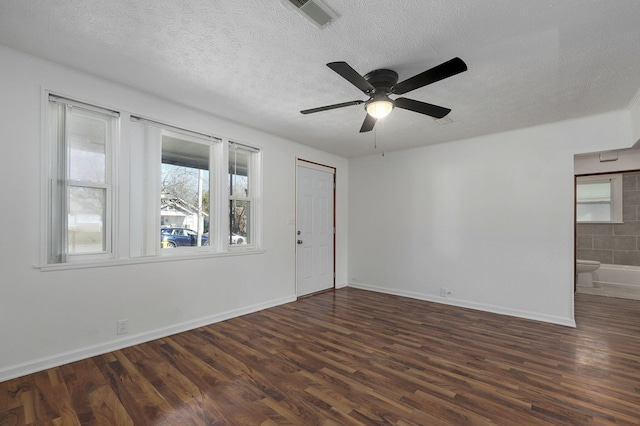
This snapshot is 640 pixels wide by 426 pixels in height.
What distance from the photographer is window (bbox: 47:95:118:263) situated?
2.56 m

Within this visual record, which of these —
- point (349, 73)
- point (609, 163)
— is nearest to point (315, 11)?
point (349, 73)

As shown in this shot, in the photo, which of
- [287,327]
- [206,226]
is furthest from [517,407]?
[206,226]

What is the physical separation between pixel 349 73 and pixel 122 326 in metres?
3.11

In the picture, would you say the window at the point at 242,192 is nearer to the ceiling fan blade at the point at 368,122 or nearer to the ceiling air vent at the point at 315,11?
the ceiling fan blade at the point at 368,122

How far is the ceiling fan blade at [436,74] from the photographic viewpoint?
1.84 meters

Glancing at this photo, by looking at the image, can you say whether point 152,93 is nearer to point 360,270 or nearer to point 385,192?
point 385,192

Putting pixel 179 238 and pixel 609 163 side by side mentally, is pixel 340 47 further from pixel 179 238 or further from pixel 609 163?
pixel 609 163

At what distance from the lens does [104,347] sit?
2.74m

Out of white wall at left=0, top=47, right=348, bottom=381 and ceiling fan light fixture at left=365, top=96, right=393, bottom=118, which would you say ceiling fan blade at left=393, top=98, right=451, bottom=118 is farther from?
white wall at left=0, top=47, right=348, bottom=381

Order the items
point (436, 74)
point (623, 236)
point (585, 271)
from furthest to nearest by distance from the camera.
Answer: point (623, 236) < point (585, 271) < point (436, 74)

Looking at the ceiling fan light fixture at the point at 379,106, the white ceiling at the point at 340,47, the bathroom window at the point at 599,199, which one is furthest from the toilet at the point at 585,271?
the ceiling fan light fixture at the point at 379,106

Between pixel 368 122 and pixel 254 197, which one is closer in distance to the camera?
pixel 368 122

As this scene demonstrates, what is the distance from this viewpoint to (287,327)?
349 cm

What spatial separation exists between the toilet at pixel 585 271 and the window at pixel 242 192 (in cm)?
609
